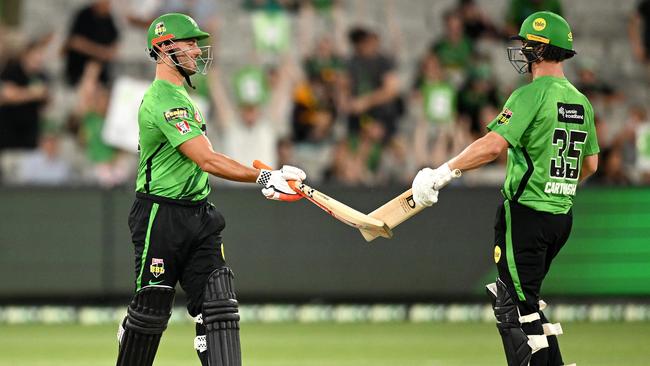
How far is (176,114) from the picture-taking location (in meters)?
7.17

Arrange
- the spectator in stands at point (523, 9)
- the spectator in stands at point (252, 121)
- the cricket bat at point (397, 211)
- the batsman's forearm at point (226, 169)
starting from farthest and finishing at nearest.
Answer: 1. the spectator in stands at point (523, 9)
2. the spectator in stands at point (252, 121)
3. the cricket bat at point (397, 211)
4. the batsman's forearm at point (226, 169)

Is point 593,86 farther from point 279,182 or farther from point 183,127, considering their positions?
point 183,127

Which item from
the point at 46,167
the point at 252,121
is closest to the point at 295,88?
the point at 252,121

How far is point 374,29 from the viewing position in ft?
52.4

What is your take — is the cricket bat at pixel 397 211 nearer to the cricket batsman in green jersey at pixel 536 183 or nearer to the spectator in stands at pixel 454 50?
the cricket batsman in green jersey at pixel 536 183

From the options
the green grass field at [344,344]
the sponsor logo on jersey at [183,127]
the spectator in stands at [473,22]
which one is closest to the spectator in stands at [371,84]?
the spectator in stands at [473,22]

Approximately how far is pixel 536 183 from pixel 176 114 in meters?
2.12

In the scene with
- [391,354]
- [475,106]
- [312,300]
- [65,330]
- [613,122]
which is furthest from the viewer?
[613,122]

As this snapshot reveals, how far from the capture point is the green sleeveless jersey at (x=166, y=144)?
7176 millimetres

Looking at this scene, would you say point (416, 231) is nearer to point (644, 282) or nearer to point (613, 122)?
point (644, 282)

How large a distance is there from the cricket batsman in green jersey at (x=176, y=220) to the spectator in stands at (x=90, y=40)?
7366mm

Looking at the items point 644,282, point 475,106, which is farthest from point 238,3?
point 644,282

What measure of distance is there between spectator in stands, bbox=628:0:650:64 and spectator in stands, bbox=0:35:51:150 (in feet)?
23.8

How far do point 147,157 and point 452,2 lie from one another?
951 cm
